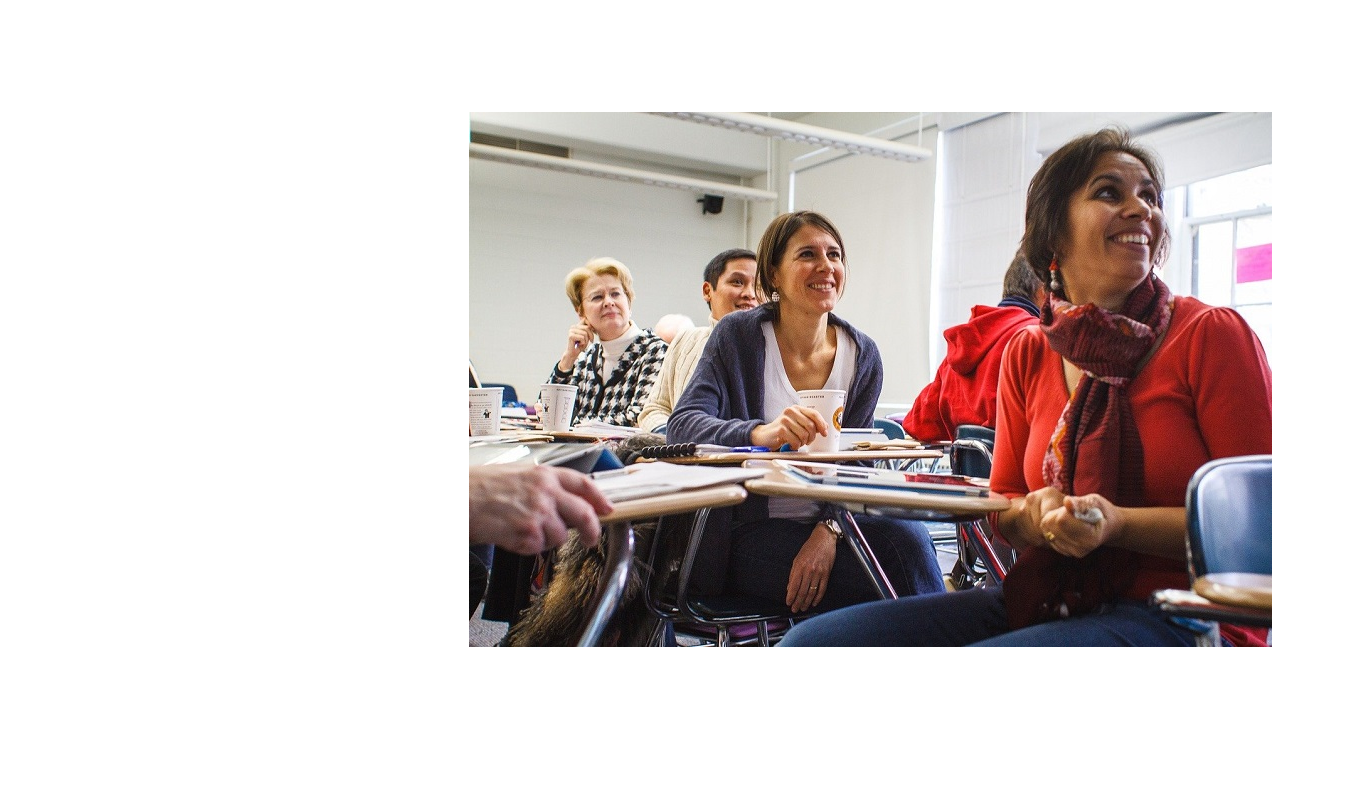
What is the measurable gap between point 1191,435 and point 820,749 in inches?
29.8

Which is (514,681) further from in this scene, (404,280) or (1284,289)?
(1284,289)

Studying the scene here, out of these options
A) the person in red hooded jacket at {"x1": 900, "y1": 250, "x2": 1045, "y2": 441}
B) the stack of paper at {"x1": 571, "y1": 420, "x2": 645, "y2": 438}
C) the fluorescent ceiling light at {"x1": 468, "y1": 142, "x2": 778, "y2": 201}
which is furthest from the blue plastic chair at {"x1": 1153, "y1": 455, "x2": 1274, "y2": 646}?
the fluorescent ceiling light at {"x1": 468, "y1": 142, "x2": 778, "y2": 201}

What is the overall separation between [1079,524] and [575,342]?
5.17ft

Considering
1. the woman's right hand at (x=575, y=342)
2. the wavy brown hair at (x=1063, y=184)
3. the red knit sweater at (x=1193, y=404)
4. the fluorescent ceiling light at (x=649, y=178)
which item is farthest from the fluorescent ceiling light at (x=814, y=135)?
the red knit sweater at (x=1193, y=404)

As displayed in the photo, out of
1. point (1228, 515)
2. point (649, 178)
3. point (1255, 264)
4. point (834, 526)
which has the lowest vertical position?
point (834, 526)

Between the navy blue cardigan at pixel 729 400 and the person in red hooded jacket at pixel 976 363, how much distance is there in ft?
0.77

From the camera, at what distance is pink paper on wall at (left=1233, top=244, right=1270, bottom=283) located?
4.76 ft

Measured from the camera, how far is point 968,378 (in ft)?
7.29

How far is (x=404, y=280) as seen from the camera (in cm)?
146

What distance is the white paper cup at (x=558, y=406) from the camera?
2357 mm

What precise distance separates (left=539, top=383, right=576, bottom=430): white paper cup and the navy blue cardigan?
0.50 m

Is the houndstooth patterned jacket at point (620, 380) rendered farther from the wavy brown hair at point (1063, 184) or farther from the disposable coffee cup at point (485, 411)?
the wavy brown hair at point (1063, 184)

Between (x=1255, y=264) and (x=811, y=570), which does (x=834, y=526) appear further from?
(x=1255, y=264)

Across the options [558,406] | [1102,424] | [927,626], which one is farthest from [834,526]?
[558,406]
